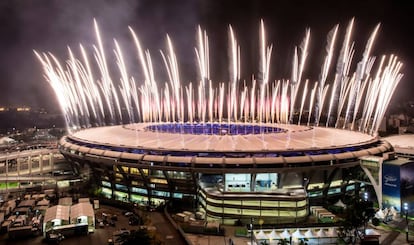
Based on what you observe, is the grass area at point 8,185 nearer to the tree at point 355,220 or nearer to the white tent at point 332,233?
the white tent at point 332,233

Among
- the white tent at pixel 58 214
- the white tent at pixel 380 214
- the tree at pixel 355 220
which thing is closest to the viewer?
the tree at pixel 355 220

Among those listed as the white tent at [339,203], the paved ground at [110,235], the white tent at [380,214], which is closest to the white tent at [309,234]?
the white tent at [380,214]

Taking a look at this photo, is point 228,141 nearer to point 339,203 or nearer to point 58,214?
point 339,203

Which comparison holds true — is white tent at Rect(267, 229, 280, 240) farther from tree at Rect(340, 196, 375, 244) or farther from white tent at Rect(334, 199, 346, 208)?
white tent at Rect(334, 199, 346, 208)

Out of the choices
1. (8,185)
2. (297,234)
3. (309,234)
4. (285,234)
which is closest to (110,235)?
(285,234)

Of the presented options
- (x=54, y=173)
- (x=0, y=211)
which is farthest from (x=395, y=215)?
(x=54, y=173)

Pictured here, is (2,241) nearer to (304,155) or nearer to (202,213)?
(202,213)
